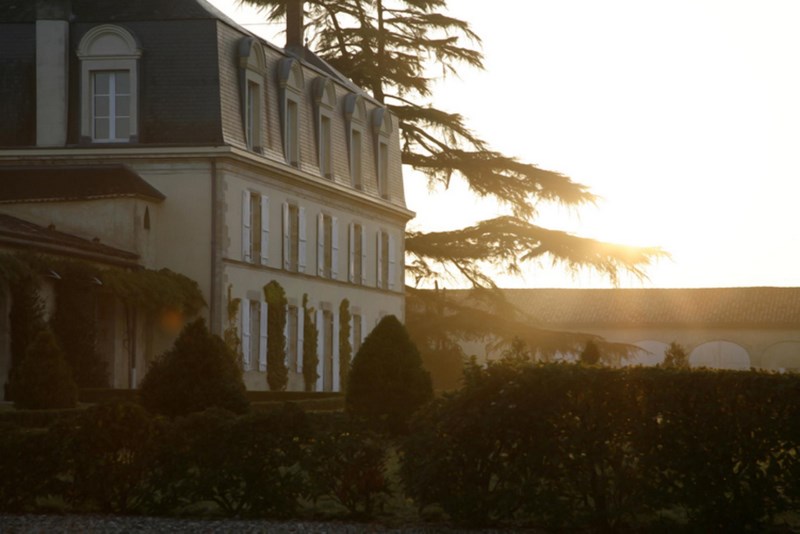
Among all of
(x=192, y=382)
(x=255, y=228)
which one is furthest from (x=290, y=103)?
Answer: (x=192, y=382)

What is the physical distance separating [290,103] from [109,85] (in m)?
6.23

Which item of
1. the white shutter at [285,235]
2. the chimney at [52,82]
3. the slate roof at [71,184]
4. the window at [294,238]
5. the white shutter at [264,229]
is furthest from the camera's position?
the window at [294,238]

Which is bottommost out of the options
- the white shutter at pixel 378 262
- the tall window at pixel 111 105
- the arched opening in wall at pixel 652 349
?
the arched opening in wall at pixel 652 349

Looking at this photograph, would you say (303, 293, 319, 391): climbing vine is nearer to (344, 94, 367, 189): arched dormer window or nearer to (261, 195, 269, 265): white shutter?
(261, 195, 269, 265): white shutter

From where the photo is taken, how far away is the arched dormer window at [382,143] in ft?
162

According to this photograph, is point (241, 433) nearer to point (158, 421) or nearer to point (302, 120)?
point (158, 421)

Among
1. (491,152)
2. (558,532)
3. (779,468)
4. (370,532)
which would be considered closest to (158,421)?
(370,532)

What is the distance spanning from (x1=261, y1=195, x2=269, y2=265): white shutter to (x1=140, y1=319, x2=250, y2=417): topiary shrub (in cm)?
2078

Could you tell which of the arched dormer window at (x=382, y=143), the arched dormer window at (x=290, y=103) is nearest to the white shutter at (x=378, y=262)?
the arched dormer window at (x=382, y=143)

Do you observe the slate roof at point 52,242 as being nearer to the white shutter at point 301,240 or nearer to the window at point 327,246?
the white shutter at point 301,240

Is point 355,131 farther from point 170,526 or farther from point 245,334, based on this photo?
point 170,526

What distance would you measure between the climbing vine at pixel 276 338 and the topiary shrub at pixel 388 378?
16769 millimetres

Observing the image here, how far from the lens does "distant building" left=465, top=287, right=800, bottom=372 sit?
254ft

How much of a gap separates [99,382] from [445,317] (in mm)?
17369
